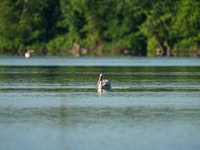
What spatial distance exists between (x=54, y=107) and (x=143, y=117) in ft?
13.0

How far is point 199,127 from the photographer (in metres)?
16.7

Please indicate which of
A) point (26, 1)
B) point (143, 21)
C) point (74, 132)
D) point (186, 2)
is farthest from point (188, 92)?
point (26, 1)

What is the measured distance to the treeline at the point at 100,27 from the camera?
91688 mm

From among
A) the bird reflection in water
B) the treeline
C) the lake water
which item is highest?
the treeline

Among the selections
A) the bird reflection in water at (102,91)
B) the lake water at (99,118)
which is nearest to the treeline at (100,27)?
the bird reflection in water at (102,91)

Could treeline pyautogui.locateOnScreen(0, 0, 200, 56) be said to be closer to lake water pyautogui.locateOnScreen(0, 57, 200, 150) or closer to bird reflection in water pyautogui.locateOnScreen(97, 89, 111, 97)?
bird reflection in water pyautogui.locateOnScreen(97, 89, 111, 97)

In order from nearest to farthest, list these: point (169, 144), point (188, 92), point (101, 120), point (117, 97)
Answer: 1. point (169, 144)
2. point (101, 120)
3. point (117, 97)
4. point (188, 92)

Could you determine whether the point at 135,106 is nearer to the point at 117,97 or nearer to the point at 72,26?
the point at 117,97

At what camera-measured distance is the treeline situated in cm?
9169

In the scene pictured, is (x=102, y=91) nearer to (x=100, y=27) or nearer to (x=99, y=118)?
(x=99, y=118)

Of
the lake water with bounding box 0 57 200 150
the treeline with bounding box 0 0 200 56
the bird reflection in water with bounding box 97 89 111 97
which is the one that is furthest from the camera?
the treeline with bounding box 0 0 200 56

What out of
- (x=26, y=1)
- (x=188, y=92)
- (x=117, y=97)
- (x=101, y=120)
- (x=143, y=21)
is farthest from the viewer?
(x=26, y=1)

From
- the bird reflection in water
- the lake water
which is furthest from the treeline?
the lake water

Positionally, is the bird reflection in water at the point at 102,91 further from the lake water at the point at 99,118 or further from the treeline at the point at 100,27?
the treeline at the point at 100,27
